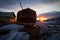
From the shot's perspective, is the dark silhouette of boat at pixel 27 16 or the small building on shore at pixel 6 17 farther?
the small building on shore at pixel 6 17

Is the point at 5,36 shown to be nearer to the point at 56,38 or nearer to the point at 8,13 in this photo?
the point at 56,38

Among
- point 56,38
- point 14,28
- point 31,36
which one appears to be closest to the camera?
point 56,38

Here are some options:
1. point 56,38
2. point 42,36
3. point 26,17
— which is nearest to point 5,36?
point 42,36

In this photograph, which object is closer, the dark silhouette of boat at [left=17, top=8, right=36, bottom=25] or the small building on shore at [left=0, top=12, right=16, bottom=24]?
the dark silhouette of boat at [left=17, top=8, right=36, bottom=25]

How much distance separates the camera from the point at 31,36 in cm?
391

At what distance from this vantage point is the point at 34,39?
3867 mm

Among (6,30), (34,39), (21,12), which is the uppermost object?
(21,12)

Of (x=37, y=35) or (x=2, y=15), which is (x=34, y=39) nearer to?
(x=37, y=35)

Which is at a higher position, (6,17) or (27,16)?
(27,16)

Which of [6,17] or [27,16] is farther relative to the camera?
[6,17]

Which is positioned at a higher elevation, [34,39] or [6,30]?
[6,30]

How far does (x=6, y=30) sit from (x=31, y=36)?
3.38 ft

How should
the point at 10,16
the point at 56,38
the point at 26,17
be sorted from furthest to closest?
1. the point at 10,16
2. the point at 26,17
3. the point at 56,38

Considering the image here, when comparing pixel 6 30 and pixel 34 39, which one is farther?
pixel 6 30
